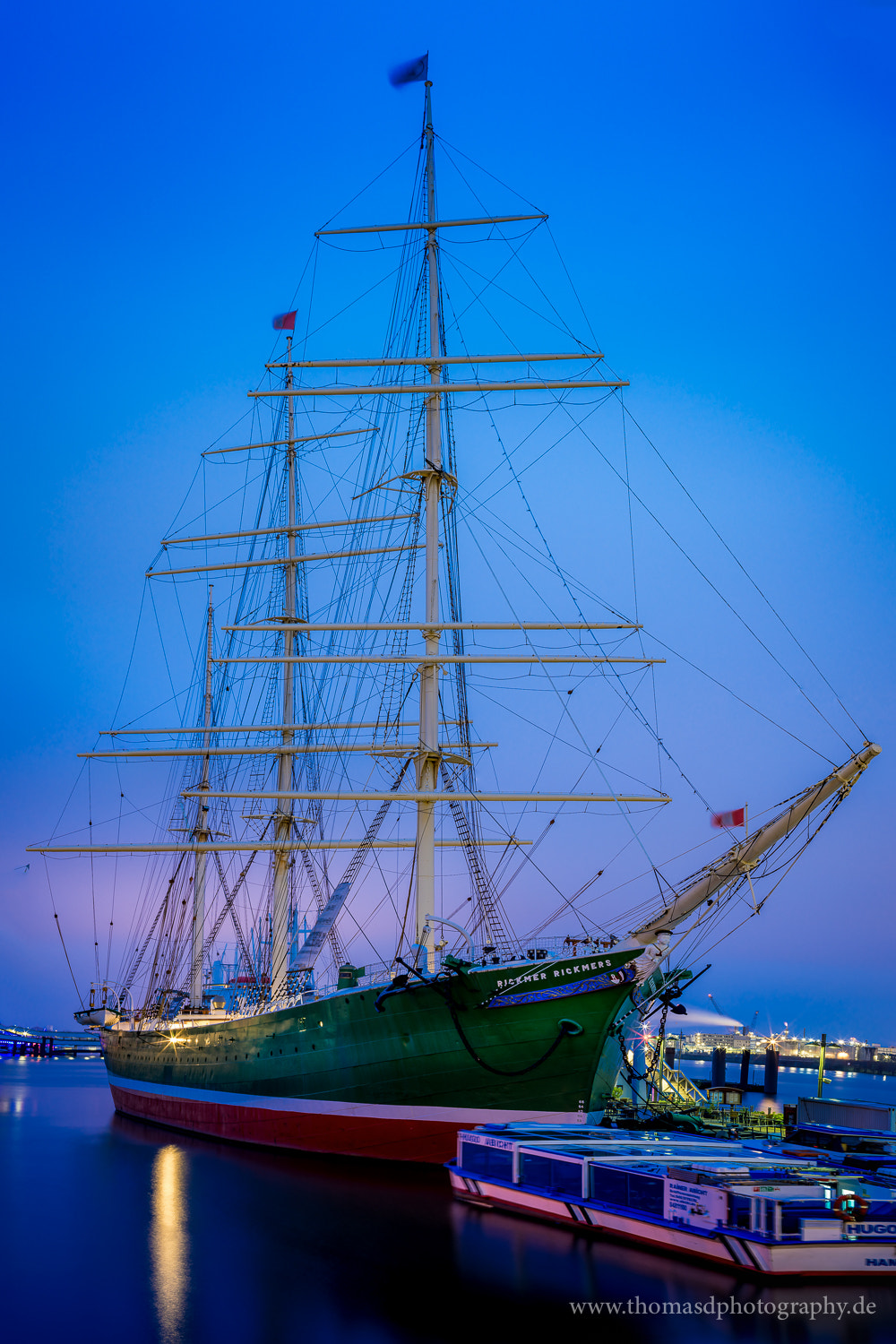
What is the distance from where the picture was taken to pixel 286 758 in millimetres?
36531

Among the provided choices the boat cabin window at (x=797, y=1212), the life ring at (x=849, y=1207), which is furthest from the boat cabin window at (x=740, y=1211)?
the life ring at (x=849, y=1207)

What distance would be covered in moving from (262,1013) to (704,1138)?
471 inches

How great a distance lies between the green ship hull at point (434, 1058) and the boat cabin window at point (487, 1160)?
2115mm

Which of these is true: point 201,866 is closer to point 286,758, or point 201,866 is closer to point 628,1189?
point 286,758

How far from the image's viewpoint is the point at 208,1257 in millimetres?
15648

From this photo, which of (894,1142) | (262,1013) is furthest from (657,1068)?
(262,1013)

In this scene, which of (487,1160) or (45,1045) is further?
(45,1045)

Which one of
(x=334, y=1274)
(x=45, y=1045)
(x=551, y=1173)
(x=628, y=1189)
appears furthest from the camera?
(x=45, y=1045)

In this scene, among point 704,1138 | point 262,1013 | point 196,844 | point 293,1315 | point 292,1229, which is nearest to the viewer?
point 293,1315

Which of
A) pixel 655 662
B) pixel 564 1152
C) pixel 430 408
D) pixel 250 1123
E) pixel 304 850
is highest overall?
pixel 430 408

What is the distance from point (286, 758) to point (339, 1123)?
1494 centimetres

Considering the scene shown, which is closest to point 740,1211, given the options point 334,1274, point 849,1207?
point 849,1207

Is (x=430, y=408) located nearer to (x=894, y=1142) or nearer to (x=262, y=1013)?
(x=262, y=1013)

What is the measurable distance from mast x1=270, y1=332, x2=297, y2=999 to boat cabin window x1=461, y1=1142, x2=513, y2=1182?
47.5 ft
